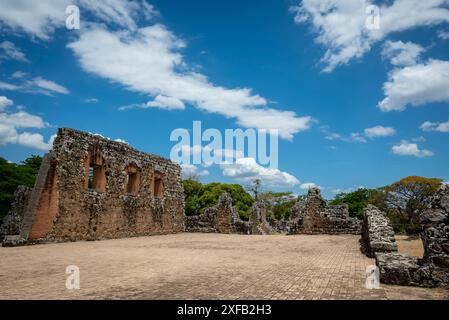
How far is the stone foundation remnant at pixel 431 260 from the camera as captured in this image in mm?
5980

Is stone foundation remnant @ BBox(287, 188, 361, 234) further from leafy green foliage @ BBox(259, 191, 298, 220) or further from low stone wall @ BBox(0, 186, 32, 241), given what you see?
leafy green foliage @ BBox(259, 191, 298, 220)

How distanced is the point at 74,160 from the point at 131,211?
17.3 ft

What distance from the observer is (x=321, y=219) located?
22.7 meters

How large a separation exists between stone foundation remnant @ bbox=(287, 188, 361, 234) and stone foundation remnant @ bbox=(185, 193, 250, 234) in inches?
164

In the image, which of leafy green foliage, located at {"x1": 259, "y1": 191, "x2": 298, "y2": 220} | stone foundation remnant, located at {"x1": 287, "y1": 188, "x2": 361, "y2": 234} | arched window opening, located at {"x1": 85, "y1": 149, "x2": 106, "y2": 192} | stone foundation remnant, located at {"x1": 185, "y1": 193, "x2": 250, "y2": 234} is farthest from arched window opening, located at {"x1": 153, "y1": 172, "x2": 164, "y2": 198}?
leafy green foliage, located at {"x1": 259, "y1": 191, "x2": 298, "y2": 220}

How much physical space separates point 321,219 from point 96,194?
13.5m

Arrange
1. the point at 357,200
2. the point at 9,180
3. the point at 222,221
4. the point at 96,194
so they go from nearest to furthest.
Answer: the point at 96,194 < the point at 222,221 < the point at 9,180 < the point at 357,200

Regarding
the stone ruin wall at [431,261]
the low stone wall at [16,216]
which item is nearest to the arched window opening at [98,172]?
the low stone wall at [16,216]

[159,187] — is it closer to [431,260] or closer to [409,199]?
[409,199]

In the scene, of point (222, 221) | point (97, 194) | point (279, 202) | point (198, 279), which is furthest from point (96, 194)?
point (279, 202)

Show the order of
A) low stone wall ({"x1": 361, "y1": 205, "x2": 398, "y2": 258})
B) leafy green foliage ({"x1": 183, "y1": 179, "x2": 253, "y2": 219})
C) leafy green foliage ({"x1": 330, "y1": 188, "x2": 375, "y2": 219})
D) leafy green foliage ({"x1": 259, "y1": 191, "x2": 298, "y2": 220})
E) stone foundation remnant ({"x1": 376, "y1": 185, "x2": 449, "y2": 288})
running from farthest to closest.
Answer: leafy green foliage ({"x1": 259, "y1": 191, "x2": 298, "y2": 220})
leafy green foliage ({"x1": 183, "y1": 179, "x2": 253, "y2": 219})
leafy green foliage ({"x1": 330, "y1": 188, "x2": 375, "y2": 219})
low stone wall ({"x1": 361, "y1": 205, "x2": 398, "y2": 258})
stone foundation remnant ({"x1": 376, "y1": 185, "x2": 449, "y2": 288})

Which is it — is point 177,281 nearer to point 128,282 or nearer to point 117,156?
point 128,282

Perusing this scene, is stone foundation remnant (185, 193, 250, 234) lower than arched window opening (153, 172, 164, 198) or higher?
lower

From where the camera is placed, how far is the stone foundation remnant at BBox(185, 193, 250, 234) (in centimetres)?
2602
